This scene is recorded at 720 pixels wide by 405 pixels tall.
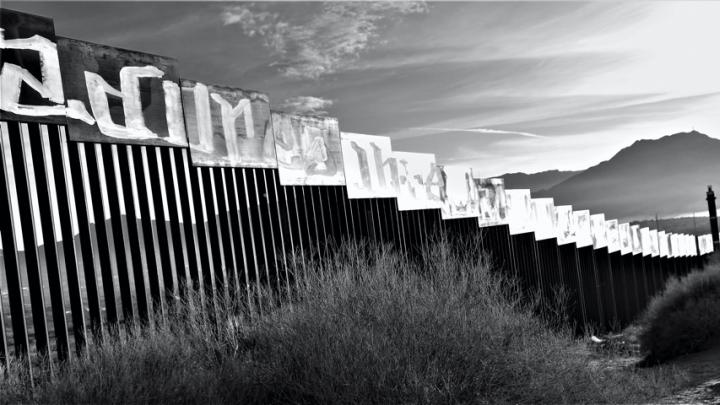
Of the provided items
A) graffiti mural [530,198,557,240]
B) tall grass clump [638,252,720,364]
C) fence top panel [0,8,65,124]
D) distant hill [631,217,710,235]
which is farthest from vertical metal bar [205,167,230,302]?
distant hill [631,217,710,235]

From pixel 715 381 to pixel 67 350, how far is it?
25.3 feet

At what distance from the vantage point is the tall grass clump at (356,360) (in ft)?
18.3

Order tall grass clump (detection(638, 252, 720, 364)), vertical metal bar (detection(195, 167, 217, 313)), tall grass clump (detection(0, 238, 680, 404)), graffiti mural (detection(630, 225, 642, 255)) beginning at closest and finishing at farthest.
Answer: tall grass clump (detection(0, 238, 680, 404))
vertical metal bar (detection(195, 167, 217, 313))
tall grass clump (detection(638, 252, 720, 364))
graffiti mural (detection(630, 225, 642, 255))

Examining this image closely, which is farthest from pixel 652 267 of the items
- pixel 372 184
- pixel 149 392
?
pixel 149 392

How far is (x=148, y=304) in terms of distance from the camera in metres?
7.61

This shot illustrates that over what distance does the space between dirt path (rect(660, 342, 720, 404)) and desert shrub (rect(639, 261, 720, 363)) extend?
0.71m

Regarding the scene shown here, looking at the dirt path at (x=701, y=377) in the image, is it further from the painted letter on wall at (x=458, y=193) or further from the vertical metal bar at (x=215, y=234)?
the painted letter on wall at (x=458, y=193)

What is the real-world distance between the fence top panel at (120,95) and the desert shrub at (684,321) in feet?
34.6

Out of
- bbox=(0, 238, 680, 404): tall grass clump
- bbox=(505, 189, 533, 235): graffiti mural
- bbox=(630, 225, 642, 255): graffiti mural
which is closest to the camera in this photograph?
bbox=(0, 238, 680, 404): tall grass clump

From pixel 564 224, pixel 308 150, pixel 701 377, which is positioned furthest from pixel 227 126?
pixel 564 224

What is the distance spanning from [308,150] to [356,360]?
5788mm

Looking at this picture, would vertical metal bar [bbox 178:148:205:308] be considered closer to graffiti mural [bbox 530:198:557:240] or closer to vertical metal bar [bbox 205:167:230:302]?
vertical metal bar [bbox 205:167:230:302]

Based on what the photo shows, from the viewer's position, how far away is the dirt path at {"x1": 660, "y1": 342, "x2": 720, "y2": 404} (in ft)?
25.1

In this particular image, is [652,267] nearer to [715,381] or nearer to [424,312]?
[715,381]
